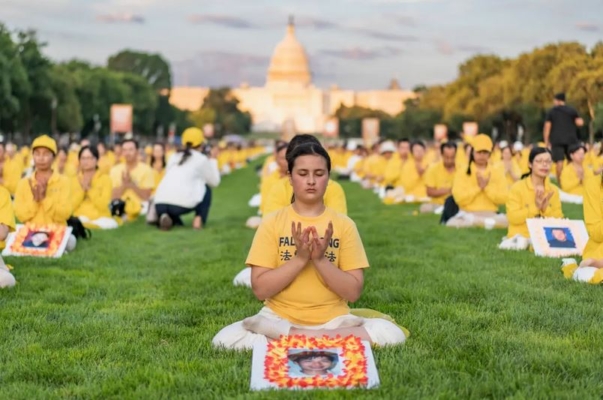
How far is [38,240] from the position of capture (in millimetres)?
9602

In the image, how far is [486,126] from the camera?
58.3 m

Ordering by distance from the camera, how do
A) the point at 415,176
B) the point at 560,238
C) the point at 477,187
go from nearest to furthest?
the point at 560,238
the point at 477,187
the point at 415,176

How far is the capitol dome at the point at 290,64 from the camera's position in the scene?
155000 millimetres

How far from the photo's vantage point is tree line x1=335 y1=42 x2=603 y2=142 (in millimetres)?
24719

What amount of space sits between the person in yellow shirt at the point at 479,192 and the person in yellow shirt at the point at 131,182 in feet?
15.9

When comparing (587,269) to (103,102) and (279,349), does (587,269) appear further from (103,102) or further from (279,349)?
(103,102)

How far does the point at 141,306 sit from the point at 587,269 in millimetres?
3491

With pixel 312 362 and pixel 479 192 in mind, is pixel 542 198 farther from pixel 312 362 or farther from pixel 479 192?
pixel 312 362

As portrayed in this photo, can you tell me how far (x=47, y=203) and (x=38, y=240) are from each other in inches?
18.9

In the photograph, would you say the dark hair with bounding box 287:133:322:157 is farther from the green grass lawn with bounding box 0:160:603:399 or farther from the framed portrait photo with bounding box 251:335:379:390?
the green grass lawn with bounding box 0:160:603:399

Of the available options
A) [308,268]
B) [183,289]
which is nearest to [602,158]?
[183,289]

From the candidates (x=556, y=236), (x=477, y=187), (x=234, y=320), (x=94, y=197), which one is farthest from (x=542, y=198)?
(x=94, y=197)

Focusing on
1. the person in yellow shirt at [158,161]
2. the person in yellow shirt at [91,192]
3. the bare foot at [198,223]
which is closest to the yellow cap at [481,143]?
the bare foot at [198,223]

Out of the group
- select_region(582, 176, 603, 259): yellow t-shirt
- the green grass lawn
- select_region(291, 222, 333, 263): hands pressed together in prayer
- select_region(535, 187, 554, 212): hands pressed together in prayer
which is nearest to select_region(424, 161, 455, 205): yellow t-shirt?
the green grass lawn
